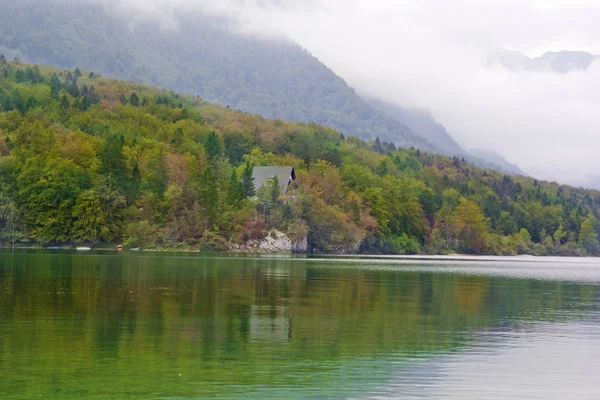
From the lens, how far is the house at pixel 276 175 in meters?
168

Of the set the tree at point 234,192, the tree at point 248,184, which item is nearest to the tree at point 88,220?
the tree at point 234,192

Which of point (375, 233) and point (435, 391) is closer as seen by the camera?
point (435, 391)

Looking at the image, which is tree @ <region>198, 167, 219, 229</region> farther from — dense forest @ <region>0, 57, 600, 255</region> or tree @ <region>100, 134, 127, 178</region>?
tree @ <region>100, 134, 127, 178</region>

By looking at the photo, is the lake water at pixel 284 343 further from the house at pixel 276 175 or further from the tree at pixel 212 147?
the tree at pixel 212 147

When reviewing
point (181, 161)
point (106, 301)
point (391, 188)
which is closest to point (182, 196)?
point (181, 161)

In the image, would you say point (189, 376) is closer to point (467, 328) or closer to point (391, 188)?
point (467, 328)

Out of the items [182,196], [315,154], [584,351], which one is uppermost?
[315,154]

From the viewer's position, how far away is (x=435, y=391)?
852 inches

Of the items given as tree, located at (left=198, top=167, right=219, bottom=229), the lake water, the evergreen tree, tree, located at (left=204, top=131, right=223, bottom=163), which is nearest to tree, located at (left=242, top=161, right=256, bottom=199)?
the evergreen tree

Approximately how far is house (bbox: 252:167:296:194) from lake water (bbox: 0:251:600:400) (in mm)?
115492

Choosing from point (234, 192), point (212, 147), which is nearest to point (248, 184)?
point (234, 192)

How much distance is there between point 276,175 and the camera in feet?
550

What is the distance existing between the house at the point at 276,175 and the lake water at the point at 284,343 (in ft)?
379

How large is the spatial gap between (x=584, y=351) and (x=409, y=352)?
717cm
